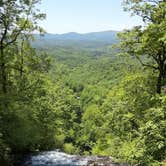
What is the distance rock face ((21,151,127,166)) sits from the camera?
1997 centimetres

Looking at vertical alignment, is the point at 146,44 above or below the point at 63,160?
above

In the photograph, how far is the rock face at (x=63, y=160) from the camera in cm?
1997

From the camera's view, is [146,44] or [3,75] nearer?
[146,44]

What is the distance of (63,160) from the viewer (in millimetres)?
21125

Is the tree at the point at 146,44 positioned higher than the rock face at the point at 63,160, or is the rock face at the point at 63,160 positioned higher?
the tree at the point at 146,44

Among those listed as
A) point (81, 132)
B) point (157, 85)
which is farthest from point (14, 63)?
point (81, 132)

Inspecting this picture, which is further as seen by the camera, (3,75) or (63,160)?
(3,75)

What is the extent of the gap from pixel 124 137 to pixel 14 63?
10.8 m

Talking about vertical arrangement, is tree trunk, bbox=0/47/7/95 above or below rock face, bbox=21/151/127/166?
above

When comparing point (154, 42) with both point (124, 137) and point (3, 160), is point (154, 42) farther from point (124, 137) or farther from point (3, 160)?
point (3, 160)

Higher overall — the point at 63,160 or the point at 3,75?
the point at 3,75

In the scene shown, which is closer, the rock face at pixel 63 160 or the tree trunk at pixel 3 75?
the rock face at pixel 63 160

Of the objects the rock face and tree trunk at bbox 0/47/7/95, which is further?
tree trunk at bbox 0/47/7/95

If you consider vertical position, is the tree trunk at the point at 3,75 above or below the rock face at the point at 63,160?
above
